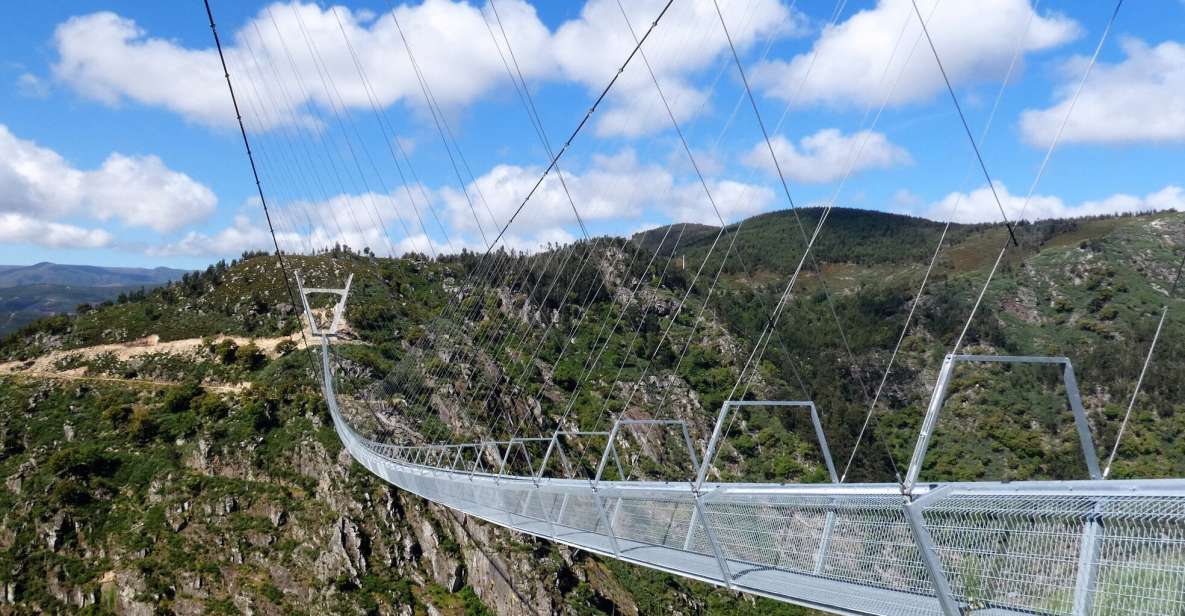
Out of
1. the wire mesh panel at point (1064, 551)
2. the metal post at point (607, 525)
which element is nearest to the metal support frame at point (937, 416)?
the wire mesh panel at point (1064, 551)

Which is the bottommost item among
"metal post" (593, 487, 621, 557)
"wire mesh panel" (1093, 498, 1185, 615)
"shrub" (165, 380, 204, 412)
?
"shrub" (165, 380, 204, 412)

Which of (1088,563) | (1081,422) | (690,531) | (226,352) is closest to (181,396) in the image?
(226,352)

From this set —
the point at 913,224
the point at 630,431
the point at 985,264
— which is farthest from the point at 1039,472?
the point at 913,224

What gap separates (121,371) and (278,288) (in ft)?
33.3

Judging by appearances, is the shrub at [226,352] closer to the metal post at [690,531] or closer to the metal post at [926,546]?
the metal post at [690,531]

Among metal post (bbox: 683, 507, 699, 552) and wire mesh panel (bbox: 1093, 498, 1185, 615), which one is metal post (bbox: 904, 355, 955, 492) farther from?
metal post (bbox: 683, 507, 699, 552)

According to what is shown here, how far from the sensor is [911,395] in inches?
2152

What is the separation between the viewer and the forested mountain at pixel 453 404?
26.8 m

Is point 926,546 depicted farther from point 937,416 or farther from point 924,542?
point 937,416

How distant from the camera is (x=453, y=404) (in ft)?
121

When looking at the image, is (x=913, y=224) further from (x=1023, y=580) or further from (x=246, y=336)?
(x=1023, y=580)

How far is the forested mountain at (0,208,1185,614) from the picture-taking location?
26.8 metres

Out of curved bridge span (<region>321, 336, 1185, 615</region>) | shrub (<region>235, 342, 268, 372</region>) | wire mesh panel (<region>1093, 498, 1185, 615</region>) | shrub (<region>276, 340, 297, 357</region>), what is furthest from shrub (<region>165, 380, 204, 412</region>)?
wire mesh panel (<region>1093, 498, 1185, 615</region>)

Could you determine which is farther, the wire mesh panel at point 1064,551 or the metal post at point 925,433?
the metal post at point 925,433
